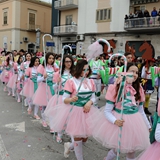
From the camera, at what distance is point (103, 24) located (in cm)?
2222

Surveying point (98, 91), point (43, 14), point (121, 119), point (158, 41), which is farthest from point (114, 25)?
point (121, 119)

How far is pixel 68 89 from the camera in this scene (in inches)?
135

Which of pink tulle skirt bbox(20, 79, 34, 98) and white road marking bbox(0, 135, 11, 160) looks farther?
pink tulle skirt bbox(20, 79, 34, 98)

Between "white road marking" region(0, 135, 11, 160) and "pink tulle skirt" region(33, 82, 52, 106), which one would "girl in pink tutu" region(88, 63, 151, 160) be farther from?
"pink tulle skirt" region(33, 82, 52, 106)

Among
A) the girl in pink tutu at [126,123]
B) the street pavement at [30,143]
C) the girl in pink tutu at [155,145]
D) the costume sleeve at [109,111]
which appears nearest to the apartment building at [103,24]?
the street pavement at [30,143]

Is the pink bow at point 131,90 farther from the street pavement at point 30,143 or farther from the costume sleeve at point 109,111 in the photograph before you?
the street pavement at point 30,143

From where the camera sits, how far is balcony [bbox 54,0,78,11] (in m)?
24.4

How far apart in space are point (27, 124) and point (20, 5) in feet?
95.2

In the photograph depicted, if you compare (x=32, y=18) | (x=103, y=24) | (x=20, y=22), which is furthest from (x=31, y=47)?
(x=103, y=24)

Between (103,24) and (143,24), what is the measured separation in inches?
185

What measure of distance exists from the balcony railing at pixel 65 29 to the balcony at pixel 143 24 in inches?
266

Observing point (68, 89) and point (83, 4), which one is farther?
point (83, 4)

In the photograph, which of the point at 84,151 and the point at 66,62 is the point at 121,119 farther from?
the point at 66,62

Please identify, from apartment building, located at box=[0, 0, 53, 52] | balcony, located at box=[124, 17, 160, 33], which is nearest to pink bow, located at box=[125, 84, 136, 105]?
balcony, located at box=[124, 17, 160, 33]
